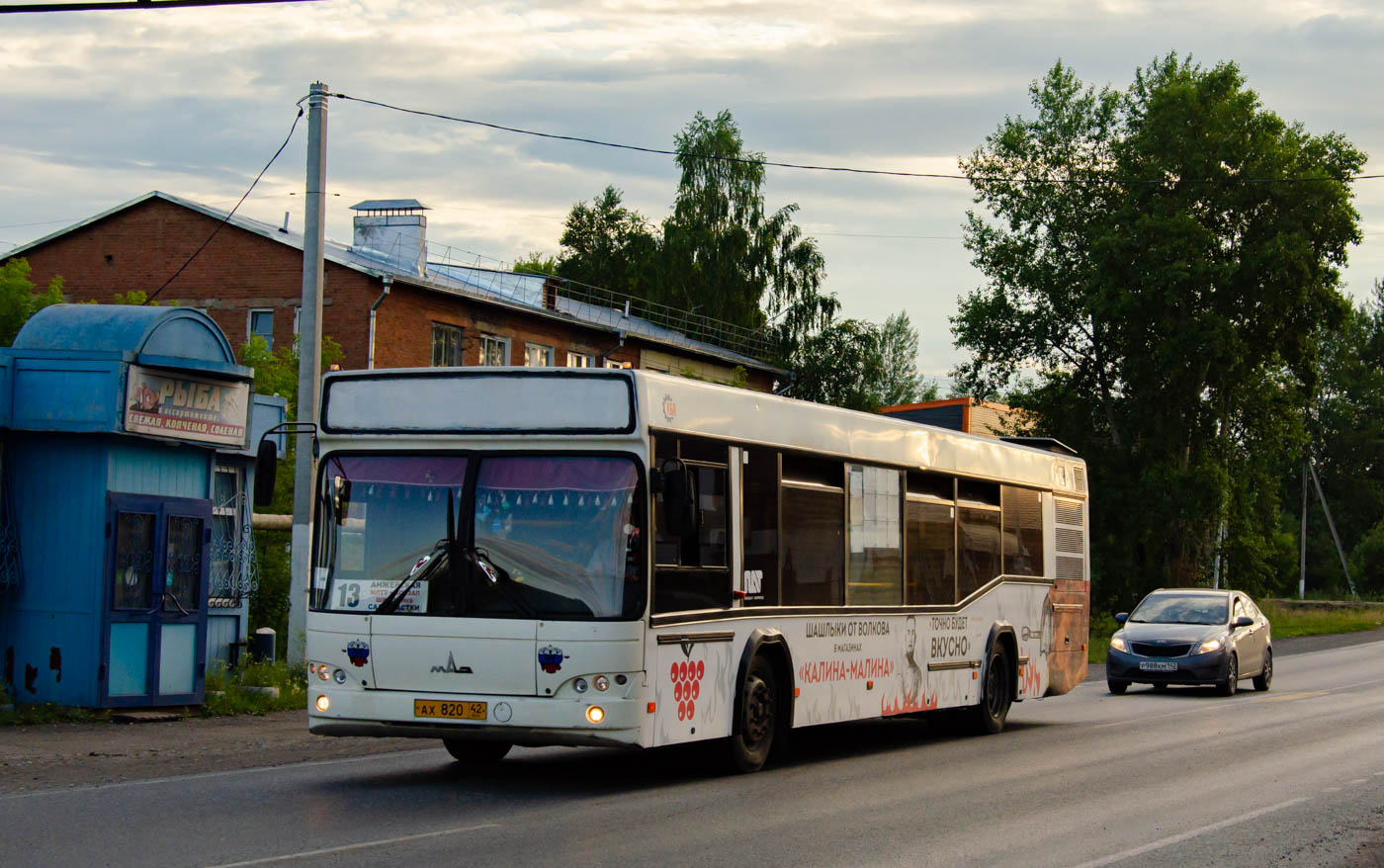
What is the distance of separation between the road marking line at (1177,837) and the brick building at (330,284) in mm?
29876

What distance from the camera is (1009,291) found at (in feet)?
175

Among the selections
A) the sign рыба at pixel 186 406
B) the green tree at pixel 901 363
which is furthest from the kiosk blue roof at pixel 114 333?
the green tree at pixel 901 363

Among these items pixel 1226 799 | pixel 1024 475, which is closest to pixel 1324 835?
pixel 1226 799

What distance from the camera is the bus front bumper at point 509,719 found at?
10445 mm

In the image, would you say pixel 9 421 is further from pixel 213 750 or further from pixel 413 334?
pixel 413 334

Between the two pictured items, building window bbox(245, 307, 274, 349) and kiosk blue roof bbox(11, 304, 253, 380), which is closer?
kiosk blue roof bbox(11, 304, 253, 380)

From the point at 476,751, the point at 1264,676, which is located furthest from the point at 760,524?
the point at 1264,676

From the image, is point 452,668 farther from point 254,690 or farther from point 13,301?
point 13,301

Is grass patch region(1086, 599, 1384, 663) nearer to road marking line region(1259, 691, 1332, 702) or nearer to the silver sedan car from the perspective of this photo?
the silver sedan car

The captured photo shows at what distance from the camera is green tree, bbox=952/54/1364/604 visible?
47156 millimetres

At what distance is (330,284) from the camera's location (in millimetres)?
39312

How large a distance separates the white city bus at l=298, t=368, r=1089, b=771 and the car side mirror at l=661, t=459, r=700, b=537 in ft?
0.05

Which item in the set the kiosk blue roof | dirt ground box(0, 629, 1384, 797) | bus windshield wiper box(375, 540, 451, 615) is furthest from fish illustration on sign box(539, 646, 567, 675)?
the kiosk blue roof

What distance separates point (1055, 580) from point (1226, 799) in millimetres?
7300
